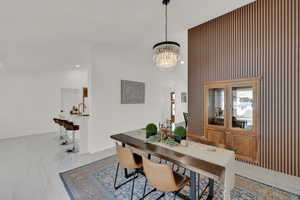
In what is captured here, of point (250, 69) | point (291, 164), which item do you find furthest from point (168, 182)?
point (250, 69)

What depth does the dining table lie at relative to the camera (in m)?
1.38

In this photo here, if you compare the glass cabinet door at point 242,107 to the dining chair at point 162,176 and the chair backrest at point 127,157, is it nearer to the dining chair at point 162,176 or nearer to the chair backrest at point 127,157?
the dining chair at point 162,176

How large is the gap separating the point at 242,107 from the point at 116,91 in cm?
342

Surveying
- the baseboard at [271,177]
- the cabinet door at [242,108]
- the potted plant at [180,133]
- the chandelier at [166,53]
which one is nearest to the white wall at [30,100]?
the chandelier at [166,53]

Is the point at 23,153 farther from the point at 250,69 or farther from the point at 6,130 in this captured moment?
the point at 250,69

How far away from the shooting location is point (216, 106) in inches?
132

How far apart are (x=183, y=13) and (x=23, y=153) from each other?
5.31m

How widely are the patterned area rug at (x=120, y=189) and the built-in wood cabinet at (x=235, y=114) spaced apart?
0.70 metres

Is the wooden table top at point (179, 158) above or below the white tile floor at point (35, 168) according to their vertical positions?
above

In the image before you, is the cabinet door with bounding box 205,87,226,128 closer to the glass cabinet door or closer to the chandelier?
the glass cabinet door

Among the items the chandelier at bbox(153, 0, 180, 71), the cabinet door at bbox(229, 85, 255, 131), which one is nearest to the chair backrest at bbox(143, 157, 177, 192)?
the chandelier at bbox(153, 0, 180, 71)

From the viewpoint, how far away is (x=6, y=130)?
5602 millimetres

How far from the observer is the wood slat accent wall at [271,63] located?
248cm

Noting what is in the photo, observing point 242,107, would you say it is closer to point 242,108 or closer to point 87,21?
point 242,108
